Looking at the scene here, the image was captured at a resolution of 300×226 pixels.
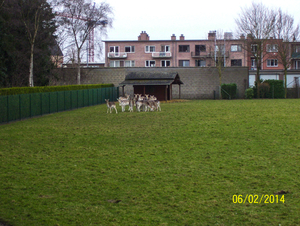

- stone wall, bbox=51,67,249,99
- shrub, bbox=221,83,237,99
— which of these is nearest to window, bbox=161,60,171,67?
stone wall, bbox=51,67,249,99

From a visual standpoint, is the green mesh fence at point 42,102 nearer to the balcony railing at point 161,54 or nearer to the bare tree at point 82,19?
the bare tree at point 82,19

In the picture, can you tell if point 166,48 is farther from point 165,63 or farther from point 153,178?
point 153,178

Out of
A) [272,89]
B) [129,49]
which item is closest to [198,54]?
[129,49]

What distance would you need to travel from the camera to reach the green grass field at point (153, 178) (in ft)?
22.0

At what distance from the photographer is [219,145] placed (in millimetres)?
13375

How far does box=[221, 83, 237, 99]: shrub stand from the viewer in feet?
171

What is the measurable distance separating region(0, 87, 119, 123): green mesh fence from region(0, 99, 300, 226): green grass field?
6.41 meters

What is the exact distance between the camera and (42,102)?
89.9 feet

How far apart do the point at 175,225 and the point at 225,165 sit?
14.4ft

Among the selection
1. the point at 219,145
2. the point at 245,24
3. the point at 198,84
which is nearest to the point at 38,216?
the point at 219,145

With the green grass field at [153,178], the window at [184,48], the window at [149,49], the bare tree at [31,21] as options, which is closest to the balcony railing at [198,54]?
the window at [184,48]

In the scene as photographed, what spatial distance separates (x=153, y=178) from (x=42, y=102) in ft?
66.0
